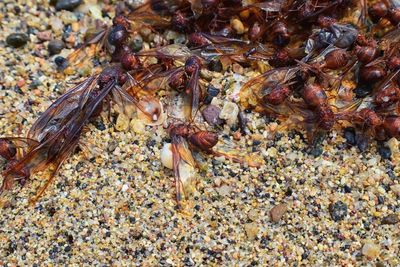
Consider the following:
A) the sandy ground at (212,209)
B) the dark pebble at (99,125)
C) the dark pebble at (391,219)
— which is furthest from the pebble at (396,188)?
the dark pebble at (99,125)

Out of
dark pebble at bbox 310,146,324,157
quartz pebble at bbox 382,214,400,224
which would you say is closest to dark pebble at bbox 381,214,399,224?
quartz pebble at bbox 382,214,400,224

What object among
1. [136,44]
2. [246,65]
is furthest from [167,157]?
[136,44]

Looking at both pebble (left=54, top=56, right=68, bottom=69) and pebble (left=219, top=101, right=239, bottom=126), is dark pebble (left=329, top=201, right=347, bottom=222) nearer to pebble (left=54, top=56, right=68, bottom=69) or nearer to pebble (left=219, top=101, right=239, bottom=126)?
pebble (left=219, top=101, right=239, bottom=126)

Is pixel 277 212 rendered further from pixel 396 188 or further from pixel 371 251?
pixel 396 188

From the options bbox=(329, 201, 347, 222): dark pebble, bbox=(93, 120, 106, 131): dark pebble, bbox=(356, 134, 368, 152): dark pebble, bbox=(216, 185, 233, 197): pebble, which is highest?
bbox=(93, 120, 106, 131): dark pebble

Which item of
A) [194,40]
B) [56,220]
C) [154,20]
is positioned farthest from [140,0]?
[56,220]

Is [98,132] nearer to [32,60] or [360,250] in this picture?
[32,60]

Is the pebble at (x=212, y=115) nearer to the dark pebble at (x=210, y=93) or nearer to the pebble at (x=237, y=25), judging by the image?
the dark pebble at (x=210, y=93)
